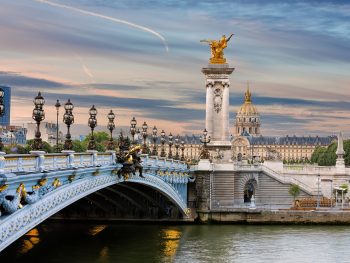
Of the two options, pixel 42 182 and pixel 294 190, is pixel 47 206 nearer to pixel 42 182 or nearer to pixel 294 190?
pixel 42 182

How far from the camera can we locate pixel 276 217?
62469mm

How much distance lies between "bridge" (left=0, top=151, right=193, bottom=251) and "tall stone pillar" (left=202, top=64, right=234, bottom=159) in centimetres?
4209

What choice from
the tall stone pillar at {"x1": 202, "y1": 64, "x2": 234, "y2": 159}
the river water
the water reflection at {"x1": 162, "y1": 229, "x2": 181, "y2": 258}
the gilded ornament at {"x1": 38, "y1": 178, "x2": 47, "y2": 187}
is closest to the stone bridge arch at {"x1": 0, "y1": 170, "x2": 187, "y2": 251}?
the gilded ornament at {"x1": 38, "y1": 178, "x2": 47, "y2": 187}

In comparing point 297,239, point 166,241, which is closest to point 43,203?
point 166,241

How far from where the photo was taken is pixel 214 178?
2736 inches

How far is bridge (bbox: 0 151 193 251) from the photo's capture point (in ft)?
73.4

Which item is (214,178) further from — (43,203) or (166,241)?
(43,203)

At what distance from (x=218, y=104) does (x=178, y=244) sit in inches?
1291

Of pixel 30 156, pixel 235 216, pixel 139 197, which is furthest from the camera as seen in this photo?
pixel 235 216

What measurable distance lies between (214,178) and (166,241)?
19.7 meters

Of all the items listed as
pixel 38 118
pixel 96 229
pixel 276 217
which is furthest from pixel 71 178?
pixel 276 217

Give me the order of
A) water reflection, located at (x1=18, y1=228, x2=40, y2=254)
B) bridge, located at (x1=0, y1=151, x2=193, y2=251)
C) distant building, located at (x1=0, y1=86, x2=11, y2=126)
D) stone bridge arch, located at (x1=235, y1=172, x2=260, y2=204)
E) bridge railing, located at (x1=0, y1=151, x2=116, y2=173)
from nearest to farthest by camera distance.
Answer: bridge, located at (x1=0, y1=151, x2=193, y2=251)
bridge railing, located at (x1=0, y1=151, x2=116, y2=173)
distant building, located at (x1=0, y1=86, x2=11, y2=126)
water reflection, located at (x1=18, y1=228, x2=40, y2=254)
stone bridge arch, located at (x1=235, y1=172, x2=260, y2=204)

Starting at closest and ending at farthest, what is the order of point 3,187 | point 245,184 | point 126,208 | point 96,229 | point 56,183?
1. point 3,187
2. point 56,183
3. point 96,229
4. point 126,208
5. point 245,184

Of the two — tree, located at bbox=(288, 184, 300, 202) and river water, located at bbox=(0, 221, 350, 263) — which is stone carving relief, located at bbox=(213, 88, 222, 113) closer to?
tree, located at bbox=(288, 184, 300, 202)
